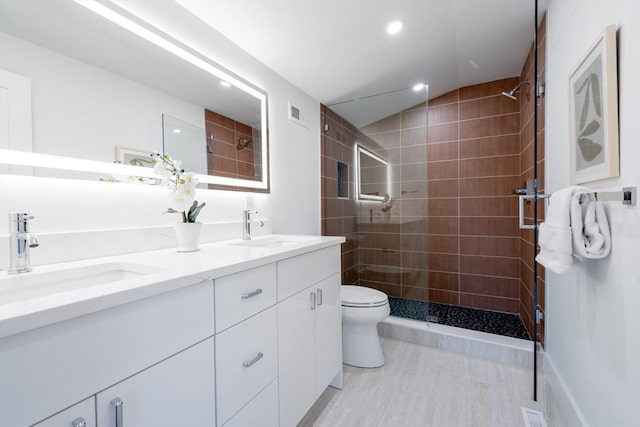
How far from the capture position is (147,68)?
1.31m

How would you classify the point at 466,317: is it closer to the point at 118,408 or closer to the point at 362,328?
Answer: the point at 362,328

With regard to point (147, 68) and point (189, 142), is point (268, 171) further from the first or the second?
point (147, 68)

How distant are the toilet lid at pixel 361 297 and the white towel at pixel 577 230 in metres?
1.10

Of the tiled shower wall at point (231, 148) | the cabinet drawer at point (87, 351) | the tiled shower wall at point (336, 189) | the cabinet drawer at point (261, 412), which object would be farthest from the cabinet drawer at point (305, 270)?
the tiled shower wall at point (336, 189)

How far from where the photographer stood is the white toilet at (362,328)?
196cm

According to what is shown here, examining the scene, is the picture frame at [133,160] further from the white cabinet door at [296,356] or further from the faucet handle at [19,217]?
the white cabinet door at [296,356]

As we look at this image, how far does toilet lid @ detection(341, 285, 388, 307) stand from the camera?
1977 millimetres

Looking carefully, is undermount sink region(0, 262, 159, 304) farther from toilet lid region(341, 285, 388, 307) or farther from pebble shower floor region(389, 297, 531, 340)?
pebble shower floor region(389, 297, 531, 340)

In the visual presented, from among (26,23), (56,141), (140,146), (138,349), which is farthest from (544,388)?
(26,23)

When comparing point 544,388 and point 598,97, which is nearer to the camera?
point 598,97

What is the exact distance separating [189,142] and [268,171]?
2.11ft

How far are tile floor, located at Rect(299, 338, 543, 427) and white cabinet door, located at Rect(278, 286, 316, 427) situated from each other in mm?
251

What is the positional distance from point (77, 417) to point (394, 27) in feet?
7.44

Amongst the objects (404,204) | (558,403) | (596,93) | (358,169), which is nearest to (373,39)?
→ (358,169)
